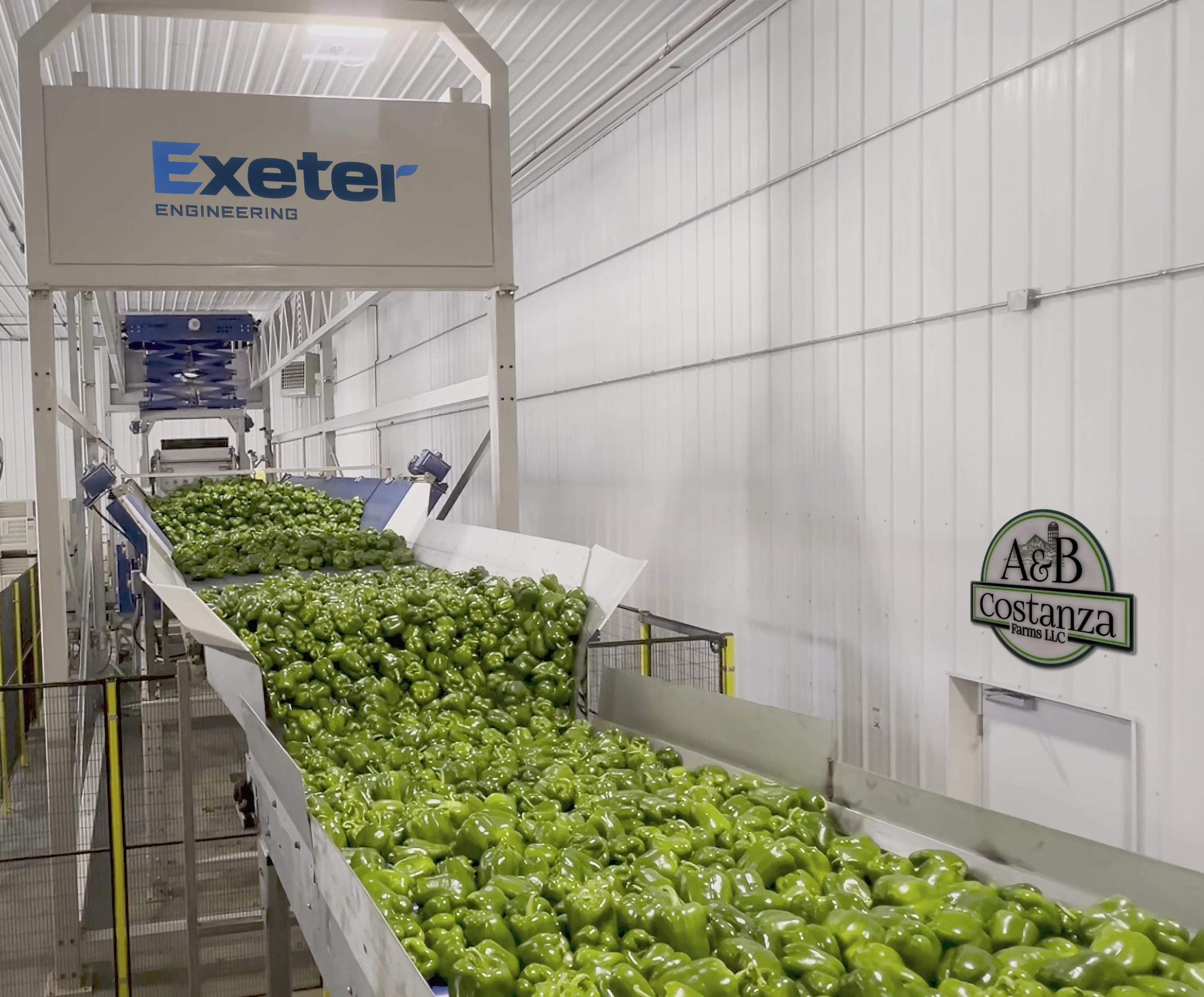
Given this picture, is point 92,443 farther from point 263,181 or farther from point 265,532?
point 263,181

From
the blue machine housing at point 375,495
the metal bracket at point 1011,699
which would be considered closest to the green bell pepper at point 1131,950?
the metal bracket at point 1011,699

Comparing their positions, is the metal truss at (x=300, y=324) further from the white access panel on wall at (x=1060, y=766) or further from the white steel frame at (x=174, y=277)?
Answer: the white access panel on wall at (x=1060, y=766)

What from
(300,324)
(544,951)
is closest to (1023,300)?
(544,951)

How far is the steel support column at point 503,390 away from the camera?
5.77 meters

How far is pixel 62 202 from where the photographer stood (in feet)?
16.3

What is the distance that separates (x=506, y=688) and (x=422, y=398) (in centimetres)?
279

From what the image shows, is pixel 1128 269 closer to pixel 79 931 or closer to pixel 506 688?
pixel 506 688

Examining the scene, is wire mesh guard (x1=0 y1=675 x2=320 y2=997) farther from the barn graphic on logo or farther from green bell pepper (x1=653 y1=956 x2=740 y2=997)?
the barn graphic on logo

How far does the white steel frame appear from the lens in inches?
195

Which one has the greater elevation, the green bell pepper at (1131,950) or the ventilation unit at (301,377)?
the ventilation unit at (301,377)

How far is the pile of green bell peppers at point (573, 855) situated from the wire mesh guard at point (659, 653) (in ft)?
2.34

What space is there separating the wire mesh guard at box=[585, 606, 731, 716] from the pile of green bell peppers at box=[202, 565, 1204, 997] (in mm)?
712

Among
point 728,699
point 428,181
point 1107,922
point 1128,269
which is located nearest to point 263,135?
point 428,181

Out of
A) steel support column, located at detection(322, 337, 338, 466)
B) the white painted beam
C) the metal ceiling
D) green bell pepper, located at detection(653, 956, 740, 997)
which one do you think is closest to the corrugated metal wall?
steel support column, located at detection(322, 337, 338, 466)
